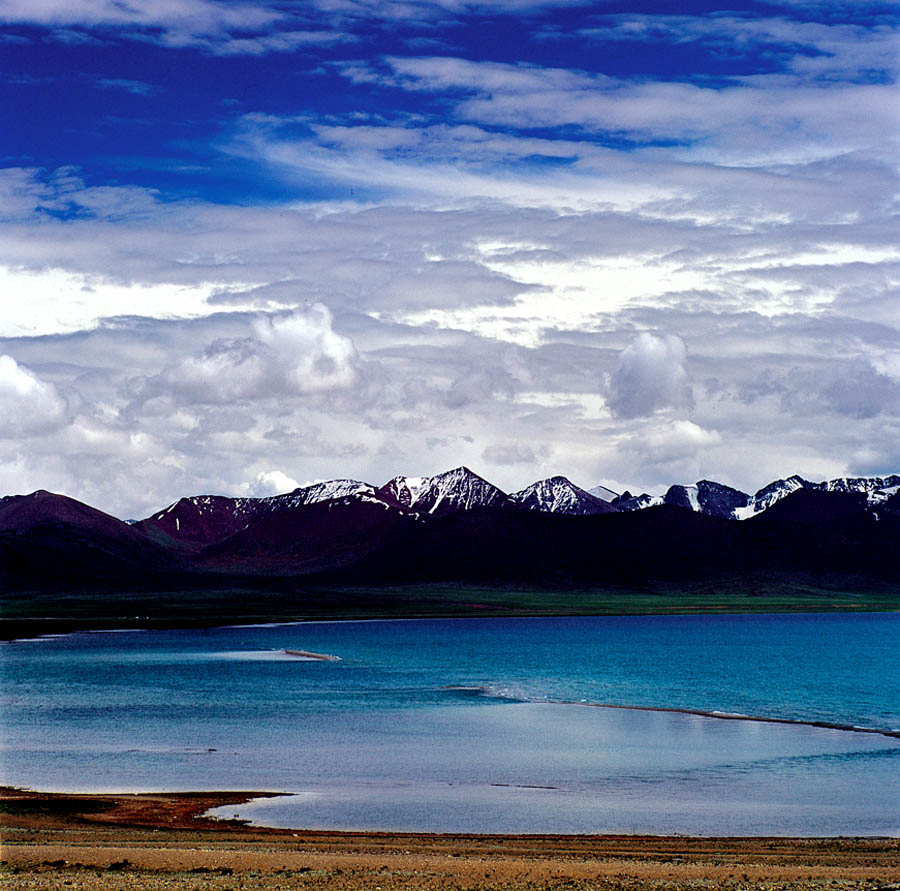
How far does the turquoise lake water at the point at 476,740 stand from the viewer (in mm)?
41281

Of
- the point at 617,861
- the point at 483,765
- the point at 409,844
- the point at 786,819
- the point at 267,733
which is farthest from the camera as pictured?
the point at 267,733

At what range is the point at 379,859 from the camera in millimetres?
31062

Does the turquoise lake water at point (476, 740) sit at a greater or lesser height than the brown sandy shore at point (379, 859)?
lesser

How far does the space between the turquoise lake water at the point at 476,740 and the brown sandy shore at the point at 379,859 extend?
3.15 meters

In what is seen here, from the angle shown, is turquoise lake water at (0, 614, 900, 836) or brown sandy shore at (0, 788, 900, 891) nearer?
brown sandy shore at (0, 788, 900, 891)

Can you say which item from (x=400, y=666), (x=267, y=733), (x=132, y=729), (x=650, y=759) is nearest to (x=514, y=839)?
(x=650, y=759)

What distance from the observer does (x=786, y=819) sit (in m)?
39.4

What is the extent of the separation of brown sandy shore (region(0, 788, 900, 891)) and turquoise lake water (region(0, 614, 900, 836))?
10.3ft

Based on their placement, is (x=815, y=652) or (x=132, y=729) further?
(x=815, y=652)

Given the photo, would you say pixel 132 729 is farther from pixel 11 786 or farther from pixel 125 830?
pixel 125 830

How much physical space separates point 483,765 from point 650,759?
23.3 feet

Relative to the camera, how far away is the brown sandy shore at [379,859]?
89.8ft

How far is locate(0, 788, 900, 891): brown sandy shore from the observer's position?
27.4 meters

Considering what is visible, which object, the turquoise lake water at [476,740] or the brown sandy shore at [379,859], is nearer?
the brown sandy shore at [379,859]
